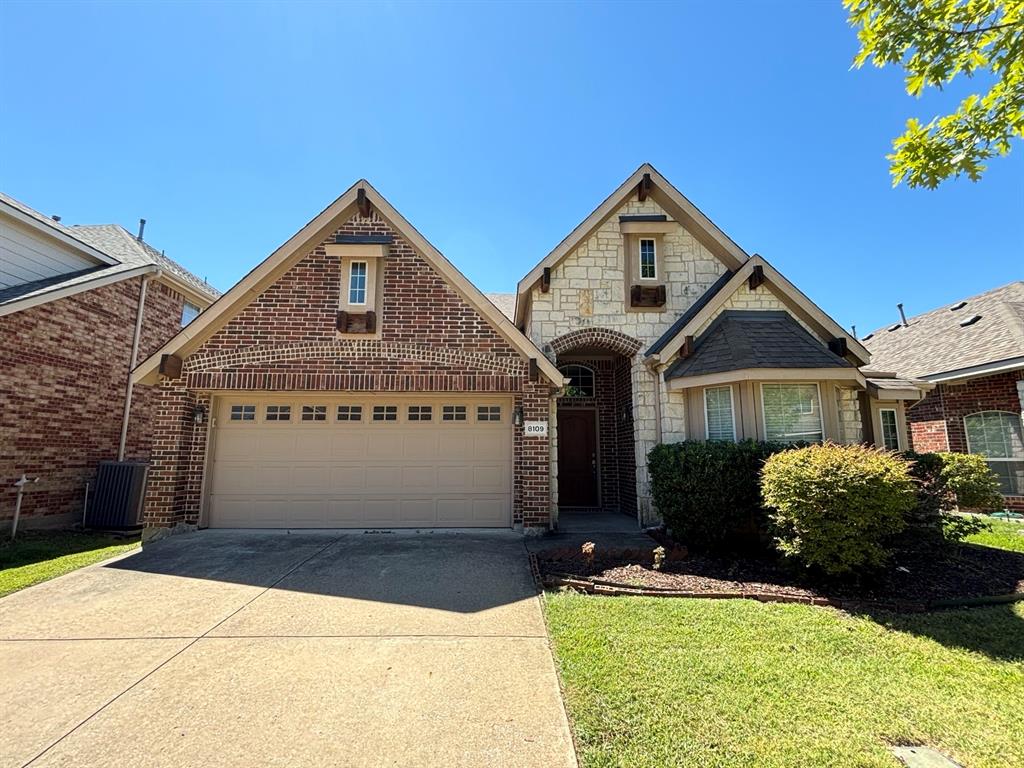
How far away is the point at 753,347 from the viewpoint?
8.12 m

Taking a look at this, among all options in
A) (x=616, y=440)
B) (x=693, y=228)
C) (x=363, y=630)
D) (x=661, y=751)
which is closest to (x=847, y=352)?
(x=693, y=228)

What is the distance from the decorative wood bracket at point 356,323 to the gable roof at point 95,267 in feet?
21.8

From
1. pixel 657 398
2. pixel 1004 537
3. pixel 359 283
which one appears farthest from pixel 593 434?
pixel 1004 537

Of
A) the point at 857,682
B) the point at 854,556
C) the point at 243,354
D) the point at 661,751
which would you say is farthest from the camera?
the point at 243,354

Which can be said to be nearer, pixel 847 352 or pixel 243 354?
pixel 243 354

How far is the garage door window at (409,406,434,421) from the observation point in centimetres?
874

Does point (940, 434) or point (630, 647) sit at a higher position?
point (940, 434)

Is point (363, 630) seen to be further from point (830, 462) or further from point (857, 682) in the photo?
point (830, 462)

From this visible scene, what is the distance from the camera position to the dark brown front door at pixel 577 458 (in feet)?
38.2

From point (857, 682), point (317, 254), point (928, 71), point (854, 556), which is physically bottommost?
point (857, 682)

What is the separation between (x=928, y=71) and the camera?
5.34 m

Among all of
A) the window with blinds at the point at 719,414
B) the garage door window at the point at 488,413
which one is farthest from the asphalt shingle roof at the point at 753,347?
the garage door window at the point at 488,413

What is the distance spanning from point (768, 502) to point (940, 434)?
9.89m

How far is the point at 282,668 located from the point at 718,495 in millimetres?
5831
